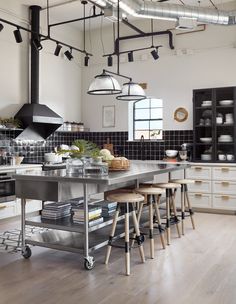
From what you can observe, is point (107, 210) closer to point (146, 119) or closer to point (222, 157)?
point (222, 157)

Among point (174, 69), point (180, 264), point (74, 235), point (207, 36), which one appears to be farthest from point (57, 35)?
point (180, 264)

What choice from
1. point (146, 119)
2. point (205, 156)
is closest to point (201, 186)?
point (205, 156)

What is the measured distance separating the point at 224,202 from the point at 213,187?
318 mm

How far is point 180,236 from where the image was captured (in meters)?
4.84

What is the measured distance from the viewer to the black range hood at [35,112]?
6457 millimetres

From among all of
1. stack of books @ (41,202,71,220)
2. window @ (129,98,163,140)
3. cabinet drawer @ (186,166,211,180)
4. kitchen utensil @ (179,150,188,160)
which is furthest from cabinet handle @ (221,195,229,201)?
stack of books @ (41,202,71,220)

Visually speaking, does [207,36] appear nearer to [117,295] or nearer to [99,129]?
[99,129]

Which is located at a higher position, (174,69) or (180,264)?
(174,69)

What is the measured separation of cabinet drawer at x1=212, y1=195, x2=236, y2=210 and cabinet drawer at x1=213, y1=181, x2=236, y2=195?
0.29 feet

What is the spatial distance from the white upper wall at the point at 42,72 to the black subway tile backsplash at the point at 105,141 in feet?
1.45

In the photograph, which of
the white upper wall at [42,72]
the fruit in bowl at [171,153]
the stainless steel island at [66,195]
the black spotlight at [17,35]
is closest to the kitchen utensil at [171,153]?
the fruit in bowl at [171,153]

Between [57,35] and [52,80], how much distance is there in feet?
3.28

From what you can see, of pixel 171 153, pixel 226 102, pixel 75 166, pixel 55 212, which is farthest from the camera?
pixel 171 153

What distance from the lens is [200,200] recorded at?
21.4 ft
